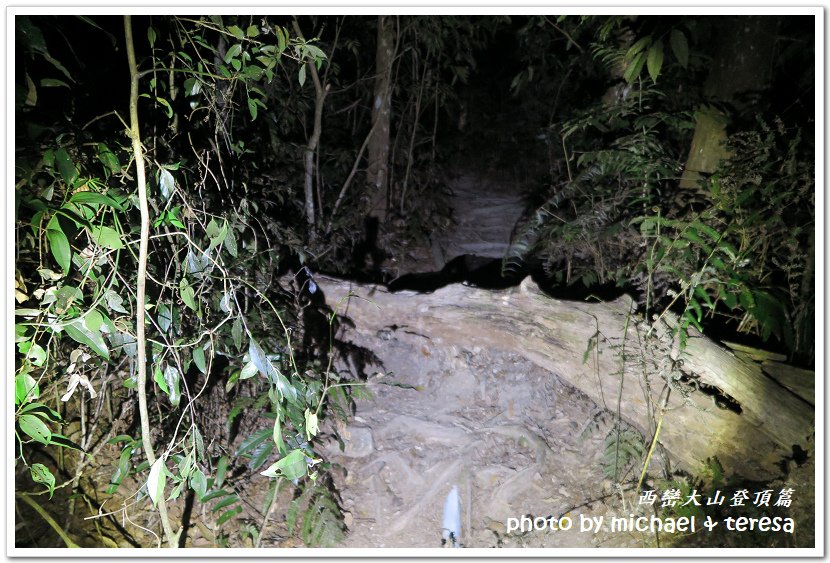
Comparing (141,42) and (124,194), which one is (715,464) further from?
(141,42)

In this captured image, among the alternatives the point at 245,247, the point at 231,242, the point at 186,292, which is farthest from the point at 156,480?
the point at 245,247

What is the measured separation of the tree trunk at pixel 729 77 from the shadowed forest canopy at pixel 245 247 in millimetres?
14

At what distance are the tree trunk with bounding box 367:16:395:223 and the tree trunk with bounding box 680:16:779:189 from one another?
3707 millimetres

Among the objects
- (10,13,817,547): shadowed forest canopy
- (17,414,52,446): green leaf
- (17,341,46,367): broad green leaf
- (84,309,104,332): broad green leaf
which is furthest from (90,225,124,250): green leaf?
(17,414,52,446): green leaf

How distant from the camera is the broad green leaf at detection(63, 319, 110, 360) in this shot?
147cm

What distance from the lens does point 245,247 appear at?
266 cm

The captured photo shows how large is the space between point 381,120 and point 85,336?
537 cm

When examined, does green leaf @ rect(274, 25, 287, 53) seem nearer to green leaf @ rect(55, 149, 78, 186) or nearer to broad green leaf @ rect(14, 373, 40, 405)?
green leaf @ rect(55, 149, 78, 186)

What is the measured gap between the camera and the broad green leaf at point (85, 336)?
1472mm

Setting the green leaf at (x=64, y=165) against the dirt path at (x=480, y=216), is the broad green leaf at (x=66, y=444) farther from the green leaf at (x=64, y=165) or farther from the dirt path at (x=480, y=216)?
the dirt path at (x=480, y=216)

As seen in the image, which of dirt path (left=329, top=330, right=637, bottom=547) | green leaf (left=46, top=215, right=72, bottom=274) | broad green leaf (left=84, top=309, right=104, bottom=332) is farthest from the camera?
dirt path (left=329, top=330, right=637, bottom=547)

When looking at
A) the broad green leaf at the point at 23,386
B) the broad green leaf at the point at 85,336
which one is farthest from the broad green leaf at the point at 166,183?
the broad green leaf at the point at 23,386

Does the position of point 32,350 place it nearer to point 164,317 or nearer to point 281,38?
point 164,317

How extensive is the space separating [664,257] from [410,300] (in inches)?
73.2
